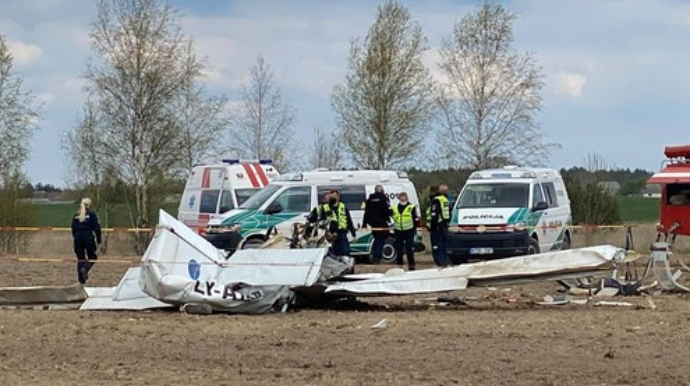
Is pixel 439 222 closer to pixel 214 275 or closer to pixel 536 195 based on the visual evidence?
pixel 536 195

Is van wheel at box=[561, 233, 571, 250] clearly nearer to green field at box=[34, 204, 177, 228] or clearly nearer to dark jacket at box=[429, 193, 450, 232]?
dark jacket at box=[429, 193, 450, 232]

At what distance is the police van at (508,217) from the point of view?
24781 mm

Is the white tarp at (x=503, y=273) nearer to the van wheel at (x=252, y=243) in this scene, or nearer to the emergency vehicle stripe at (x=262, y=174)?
the van wheel at (x=252, y=243)

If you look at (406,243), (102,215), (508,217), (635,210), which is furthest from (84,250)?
(635,210)

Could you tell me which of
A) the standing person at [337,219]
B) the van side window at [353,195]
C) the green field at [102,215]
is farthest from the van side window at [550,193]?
the green field at [102,215]

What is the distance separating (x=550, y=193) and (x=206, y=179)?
939 cm

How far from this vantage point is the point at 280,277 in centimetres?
1577

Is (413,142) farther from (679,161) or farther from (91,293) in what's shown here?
(91,293)

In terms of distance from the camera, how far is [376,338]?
1295 cm

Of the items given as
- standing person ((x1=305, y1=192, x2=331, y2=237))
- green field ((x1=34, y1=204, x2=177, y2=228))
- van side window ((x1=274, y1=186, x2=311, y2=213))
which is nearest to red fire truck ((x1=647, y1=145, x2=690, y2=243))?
standing person ((x1=305, y1=192, x2=331, y2=237))

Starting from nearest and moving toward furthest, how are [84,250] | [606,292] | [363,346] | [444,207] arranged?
[363,346] → [606,292] → [84,250] → [444,207]

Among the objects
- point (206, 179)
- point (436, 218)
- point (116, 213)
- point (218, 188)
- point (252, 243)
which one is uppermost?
point (206, 179)

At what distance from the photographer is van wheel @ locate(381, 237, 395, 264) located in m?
27.0

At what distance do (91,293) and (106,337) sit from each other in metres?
3.51
